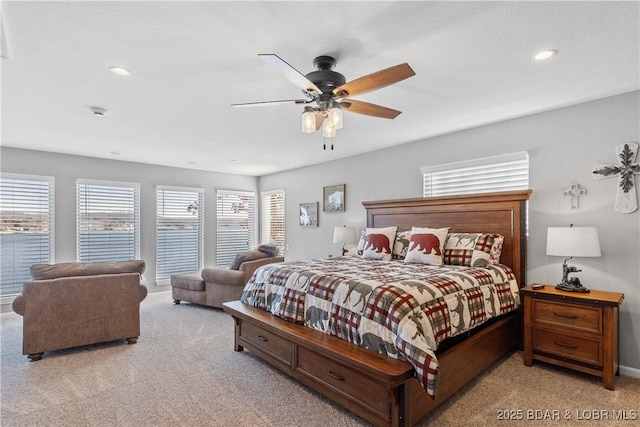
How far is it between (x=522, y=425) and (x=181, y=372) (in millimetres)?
2635

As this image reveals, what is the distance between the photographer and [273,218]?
7.38 m

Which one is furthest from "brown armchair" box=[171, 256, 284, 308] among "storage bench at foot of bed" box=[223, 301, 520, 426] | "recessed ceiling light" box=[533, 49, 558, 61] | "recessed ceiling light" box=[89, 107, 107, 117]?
"recessed ceiling light" box=[533, 49, 558, 61]

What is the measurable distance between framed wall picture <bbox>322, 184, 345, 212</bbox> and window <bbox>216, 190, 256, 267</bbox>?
232cm

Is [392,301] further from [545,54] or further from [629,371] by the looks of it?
[629,371]

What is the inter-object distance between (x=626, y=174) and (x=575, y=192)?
0.39 meters

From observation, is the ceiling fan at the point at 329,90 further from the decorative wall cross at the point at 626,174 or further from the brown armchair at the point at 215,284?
the brown armchair at the point at 215,284

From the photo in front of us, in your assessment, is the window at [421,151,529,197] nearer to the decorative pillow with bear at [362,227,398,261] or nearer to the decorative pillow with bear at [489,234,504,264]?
the decorative pillow with bear at [489,234,504,264]

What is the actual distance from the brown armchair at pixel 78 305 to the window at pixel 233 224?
11.2 ft

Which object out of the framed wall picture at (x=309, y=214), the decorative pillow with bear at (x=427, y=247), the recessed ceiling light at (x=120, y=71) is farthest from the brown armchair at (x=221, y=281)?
the recessed ceiling light at (x=120, y=71)

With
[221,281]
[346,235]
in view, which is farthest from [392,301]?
[221,281]

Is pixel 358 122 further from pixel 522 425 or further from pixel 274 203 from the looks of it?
pixel 274 203

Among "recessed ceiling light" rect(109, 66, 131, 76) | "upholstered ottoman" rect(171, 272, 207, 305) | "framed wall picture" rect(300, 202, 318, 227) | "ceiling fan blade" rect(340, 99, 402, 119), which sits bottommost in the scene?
"upholstered ottoman" rect(171, 272, 207, 305)

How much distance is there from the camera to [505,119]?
3.67 m

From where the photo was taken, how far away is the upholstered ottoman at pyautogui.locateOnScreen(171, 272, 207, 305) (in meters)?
5.06
